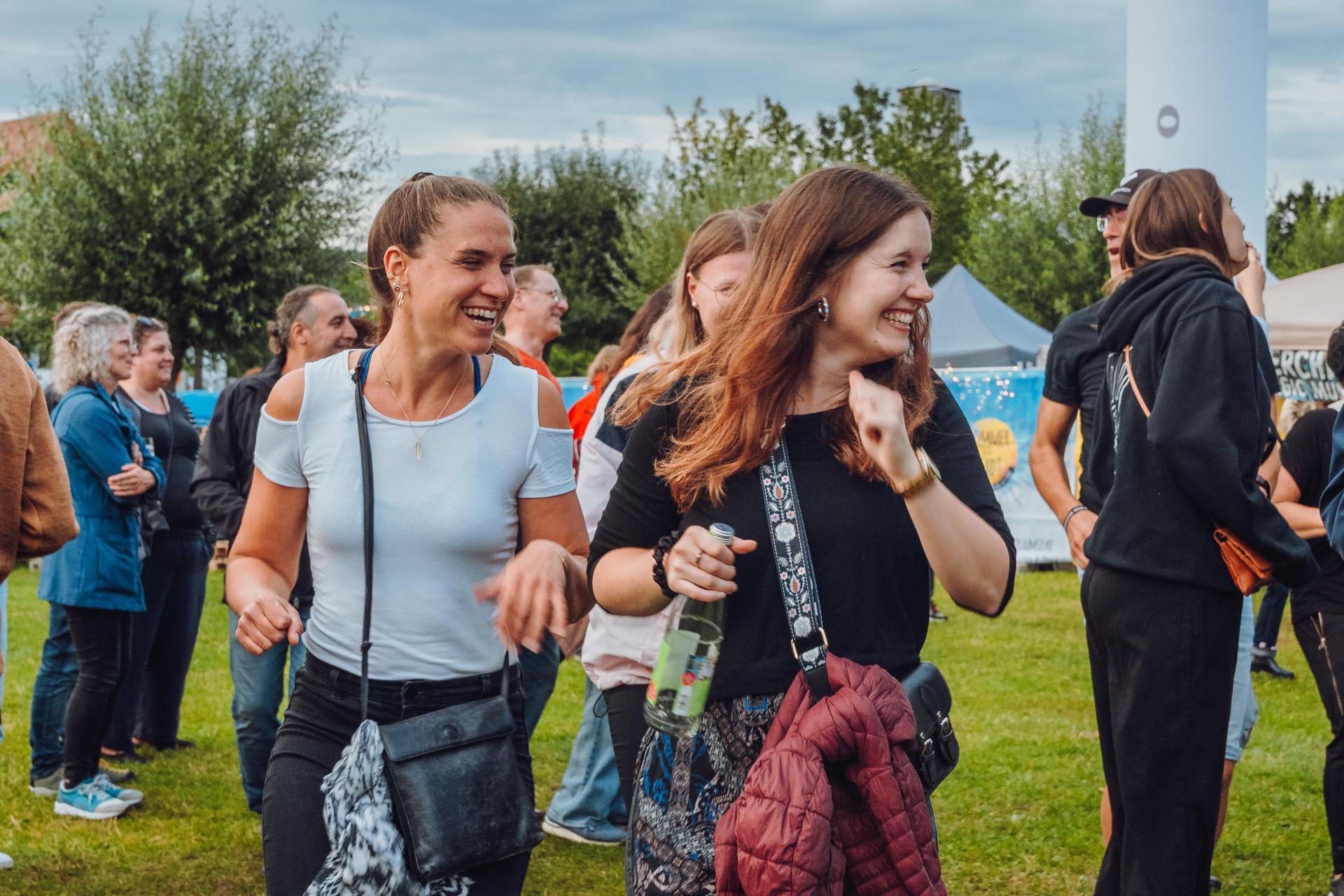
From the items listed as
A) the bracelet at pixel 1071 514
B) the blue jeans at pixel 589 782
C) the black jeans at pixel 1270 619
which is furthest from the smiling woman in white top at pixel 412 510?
the black jeans at pixel 1270 619

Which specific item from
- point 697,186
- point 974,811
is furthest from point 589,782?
point 697,186

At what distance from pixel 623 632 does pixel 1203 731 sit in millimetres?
1535

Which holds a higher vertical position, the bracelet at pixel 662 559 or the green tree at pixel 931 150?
the green tree at pixel 931 150

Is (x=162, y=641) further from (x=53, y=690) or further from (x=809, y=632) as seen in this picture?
(x=809, y=632)

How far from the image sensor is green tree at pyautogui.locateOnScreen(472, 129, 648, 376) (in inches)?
1581

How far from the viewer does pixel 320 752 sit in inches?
102

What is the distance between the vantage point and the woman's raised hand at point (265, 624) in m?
2.47

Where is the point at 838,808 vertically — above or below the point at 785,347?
below

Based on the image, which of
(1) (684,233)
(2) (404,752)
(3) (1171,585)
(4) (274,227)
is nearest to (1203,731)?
(3) (1171,585)

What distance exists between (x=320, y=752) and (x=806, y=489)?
3.73 ft

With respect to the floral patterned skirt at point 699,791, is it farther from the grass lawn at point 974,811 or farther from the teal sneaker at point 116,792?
the teal sneaker at point 116,792

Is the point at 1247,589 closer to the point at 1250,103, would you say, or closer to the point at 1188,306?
the point at 1188,306

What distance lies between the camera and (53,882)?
519 centimetres

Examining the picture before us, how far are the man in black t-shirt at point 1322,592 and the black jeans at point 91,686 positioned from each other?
5056 mm
